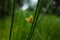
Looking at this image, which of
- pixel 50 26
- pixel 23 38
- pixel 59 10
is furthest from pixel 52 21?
pixel 23 38

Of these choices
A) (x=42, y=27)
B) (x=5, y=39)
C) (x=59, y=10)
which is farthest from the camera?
(x=42, y=27)

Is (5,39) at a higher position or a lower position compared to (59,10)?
lower

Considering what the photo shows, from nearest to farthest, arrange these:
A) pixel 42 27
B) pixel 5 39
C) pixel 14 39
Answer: pixel 14 39 → pixel 5 39 → pixel 42 27

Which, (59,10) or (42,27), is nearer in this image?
(59,10)

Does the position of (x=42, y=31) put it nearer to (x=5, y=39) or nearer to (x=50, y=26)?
(x=50, y=26)

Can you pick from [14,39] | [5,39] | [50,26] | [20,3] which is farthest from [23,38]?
[20,3]

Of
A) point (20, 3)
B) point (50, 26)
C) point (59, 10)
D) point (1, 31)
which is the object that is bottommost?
point (20, 3)

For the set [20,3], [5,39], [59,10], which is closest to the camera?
[59,10]

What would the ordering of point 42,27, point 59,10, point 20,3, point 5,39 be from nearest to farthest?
point 59,10, point 5,39, point 42,27, point 20,3

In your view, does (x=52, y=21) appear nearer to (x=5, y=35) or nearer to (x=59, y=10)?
(x=59, y=10)
